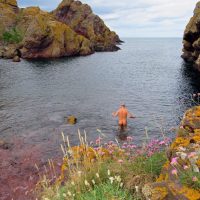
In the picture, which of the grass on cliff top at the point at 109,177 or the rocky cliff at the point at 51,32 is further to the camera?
the rocky cliff at the point at 51,32

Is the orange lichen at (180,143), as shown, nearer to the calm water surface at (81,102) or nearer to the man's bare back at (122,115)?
the calm water surface at (81,102)

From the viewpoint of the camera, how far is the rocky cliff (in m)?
99.7

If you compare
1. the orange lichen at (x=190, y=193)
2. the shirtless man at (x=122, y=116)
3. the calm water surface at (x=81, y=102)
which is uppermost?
the orange lichen at (x=190, y=193)

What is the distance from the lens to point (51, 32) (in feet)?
337

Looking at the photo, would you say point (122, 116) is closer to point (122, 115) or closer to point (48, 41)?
point (122, 115)

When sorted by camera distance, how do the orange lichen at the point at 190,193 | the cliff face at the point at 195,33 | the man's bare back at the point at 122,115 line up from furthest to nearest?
1. the cliff face at the point at 195,33
2. the man's bare back at the point at 122,115
3. the orange lichen at the point at 190,193

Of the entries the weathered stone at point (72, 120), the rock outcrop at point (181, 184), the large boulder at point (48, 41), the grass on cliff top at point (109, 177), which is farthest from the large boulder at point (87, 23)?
the rock outcrop at point (181, 184)

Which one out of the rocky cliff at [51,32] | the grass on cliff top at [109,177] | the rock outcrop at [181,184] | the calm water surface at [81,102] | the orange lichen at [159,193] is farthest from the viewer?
the rocky cliff at [51,32]

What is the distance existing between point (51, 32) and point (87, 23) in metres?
51.0

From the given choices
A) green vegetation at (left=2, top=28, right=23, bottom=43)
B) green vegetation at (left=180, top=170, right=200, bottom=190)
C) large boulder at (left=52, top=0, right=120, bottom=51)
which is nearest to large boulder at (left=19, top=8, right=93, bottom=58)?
green vegetation at (left=2, top=28, right=23, bottom=43)

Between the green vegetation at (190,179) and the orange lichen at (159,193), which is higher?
the green vegetation at (190,179)

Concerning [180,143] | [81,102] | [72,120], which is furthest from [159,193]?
[81,102]

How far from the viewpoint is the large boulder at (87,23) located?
14212 cm

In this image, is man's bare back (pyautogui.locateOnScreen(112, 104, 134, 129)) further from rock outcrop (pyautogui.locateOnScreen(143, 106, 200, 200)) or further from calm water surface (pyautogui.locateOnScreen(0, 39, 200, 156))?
rock outcrop (pyautogui.locateOnScreen(143, 106, 200, 200))
